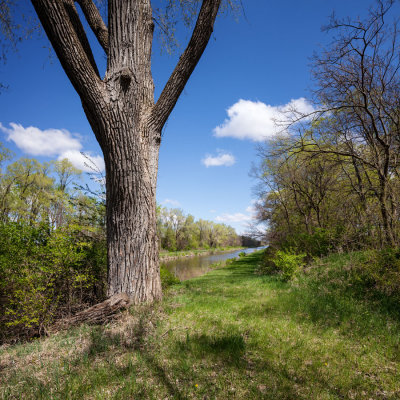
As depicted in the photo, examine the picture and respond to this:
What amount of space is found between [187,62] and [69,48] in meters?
1.92

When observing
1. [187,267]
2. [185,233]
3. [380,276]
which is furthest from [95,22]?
[185,233]

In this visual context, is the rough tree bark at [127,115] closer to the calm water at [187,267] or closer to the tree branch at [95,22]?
the tree branch at [95,22]

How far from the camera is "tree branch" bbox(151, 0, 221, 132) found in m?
3.73

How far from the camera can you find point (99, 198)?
7.33m

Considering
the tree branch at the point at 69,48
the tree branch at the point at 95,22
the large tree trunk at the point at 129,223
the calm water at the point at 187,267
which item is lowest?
the calm water at the point at 187,267

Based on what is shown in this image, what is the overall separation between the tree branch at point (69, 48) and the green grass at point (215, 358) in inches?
145

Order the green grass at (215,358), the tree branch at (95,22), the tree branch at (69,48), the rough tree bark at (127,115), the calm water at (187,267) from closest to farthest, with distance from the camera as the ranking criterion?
the green grass at (215,358) → the tree branch at (69,48) → the rough tree bark at (127,115) → the tree branch at (95,22) → the calm water at (187,267)

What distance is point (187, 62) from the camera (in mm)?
3873

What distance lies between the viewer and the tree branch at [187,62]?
3.73 meters

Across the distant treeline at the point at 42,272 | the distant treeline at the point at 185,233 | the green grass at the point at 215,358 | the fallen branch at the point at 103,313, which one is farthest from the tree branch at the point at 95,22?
the distant treeline at the point at 185,233

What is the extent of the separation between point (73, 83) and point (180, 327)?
4321 millimetres

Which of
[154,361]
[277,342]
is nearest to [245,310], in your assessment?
→ [277,342]

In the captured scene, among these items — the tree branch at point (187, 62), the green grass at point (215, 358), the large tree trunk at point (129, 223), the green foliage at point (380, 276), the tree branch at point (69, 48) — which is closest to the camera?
the green grass at point (215, 358)

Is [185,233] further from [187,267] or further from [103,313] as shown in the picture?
[103,313]
